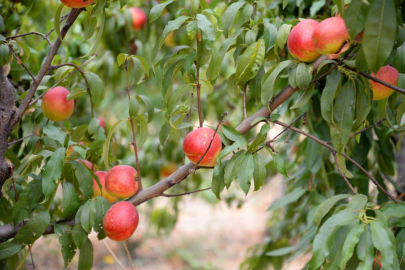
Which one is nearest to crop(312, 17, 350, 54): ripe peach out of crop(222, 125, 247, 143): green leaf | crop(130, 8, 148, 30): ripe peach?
crop(222, 125, 247, 143): green leaf

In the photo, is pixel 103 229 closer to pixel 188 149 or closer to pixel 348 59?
pixel 188 149

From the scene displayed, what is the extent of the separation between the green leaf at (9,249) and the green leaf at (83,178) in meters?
0.16

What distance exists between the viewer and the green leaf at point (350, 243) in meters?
0.60

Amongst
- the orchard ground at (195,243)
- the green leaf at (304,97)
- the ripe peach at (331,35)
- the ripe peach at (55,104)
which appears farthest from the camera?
the orchard ground at (195,243)

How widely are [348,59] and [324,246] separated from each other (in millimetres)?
353

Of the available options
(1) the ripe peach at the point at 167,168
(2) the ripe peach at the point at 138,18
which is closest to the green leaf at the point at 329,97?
(2) the ripe peach at the point at 138,18

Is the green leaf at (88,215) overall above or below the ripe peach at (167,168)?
above

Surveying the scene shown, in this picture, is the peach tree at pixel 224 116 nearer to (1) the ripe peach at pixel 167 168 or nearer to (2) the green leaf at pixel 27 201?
(2) the green leaf at pixel 27 201

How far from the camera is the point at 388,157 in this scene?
139 centimetres

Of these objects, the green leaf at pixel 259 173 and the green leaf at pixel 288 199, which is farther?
the green leaf at pixel 288 199

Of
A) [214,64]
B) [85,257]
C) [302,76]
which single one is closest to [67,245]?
[85,257]

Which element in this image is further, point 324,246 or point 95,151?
point 95,151

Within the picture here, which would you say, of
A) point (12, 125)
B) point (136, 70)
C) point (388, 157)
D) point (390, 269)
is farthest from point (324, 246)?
point (388, 157)

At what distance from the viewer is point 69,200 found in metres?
0.87
